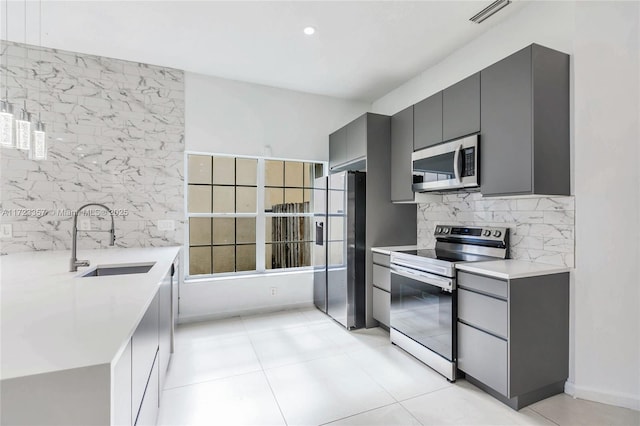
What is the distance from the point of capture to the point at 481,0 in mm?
2291

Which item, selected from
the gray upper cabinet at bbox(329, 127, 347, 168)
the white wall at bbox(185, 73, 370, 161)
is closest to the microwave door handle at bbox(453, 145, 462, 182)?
the gray upper cabinet at bbox(329, 127, 347, 168)

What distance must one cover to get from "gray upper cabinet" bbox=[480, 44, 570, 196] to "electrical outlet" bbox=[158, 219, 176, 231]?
321 centimetres

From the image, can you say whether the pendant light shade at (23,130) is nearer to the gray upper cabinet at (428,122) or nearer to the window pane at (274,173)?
the window pane at (274,173)

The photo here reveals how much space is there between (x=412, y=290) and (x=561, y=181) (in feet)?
4.54

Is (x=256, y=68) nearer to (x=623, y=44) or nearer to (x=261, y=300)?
(x=261, y=300)

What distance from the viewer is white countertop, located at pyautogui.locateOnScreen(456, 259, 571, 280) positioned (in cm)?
193

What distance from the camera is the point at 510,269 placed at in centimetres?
201

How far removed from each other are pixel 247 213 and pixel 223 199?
1.28 feet

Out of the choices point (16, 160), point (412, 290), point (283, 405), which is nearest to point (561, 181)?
point (412, 290)

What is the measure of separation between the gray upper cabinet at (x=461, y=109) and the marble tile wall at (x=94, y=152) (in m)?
2.85

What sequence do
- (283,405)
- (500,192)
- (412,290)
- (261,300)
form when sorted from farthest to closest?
(261,300) < (412,290) < (500,192) < (283,405)

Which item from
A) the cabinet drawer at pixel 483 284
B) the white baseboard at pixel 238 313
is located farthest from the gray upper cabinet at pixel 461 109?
the white baseboard at pixel 238 313

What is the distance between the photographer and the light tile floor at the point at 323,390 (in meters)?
1.88

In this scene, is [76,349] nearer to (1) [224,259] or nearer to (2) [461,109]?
(2) [461,109]
